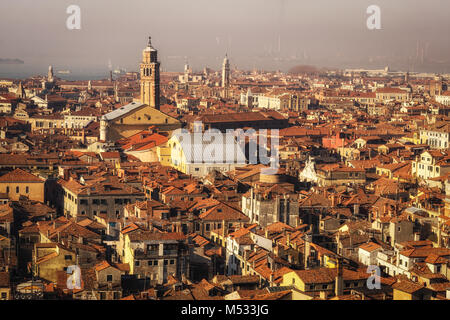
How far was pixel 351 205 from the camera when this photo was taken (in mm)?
14359

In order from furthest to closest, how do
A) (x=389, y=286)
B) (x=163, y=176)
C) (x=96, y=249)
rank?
(x=163, y=176) < (x=96, y=249) < (x=389, y=286)

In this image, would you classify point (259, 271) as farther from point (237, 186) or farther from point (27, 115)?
point (27, 115)

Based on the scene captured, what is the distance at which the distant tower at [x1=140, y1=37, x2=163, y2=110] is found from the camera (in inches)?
1107

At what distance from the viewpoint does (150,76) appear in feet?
92.4

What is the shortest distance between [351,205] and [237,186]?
8.61 ft

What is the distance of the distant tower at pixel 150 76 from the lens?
28109 millimetres
